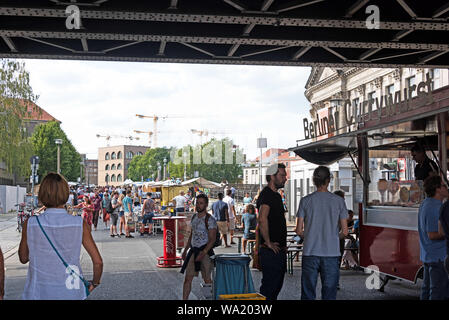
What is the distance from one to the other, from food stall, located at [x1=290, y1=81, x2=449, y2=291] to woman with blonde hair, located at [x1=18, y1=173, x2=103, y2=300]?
5206 millimetres

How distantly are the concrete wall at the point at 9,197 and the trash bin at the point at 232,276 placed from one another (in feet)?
118

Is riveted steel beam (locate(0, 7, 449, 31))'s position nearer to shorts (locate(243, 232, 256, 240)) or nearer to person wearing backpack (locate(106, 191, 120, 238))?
shorts (locate(243, 232, 256, 240))

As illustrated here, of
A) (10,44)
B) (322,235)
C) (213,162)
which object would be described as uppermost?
(213,162)

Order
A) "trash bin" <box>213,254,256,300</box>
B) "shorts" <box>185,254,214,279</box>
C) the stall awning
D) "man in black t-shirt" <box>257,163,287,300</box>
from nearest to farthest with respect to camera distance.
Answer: "man in black t-shirt" <box>257,163,287,300</box>
"trash bin" <box>213,254,256,300</box>
"shorts" <box>185,254,214,279</box>
the stall awning

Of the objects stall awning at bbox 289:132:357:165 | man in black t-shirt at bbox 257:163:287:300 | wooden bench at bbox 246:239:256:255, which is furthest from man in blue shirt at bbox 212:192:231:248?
man in black t-shirt at bbox 257:163:287:300

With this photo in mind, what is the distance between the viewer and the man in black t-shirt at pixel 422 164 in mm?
9309

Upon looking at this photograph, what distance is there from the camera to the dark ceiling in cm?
961

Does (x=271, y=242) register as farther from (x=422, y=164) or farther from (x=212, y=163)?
(x=212, y=163)

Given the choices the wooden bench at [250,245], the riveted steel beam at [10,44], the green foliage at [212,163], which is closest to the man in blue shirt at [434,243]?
the wooden bench at [250,245]

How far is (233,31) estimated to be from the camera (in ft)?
35.8

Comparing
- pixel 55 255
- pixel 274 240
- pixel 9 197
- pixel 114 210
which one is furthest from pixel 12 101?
pixel 55 255

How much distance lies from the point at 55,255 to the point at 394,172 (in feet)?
23.1
